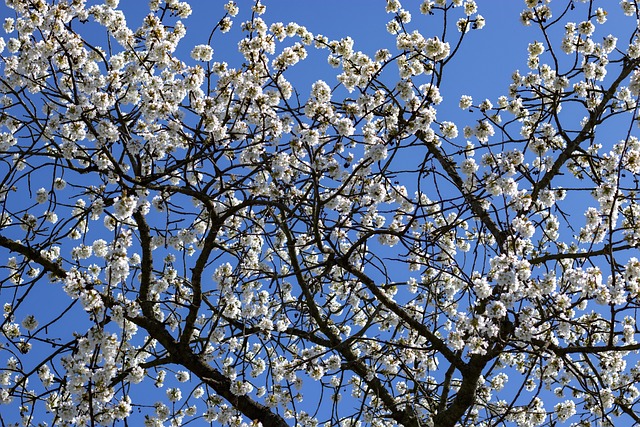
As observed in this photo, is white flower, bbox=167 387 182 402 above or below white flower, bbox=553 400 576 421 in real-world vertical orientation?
above

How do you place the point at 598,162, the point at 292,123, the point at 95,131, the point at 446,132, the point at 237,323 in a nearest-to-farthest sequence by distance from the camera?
the point at 95,131 → the point at 292,123 → the point at 237,323 → the point at 446,132 → the point at 598,162

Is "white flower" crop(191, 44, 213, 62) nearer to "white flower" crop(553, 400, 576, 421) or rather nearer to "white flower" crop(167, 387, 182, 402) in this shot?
"white flower" crop(167, 387, 182, 402)

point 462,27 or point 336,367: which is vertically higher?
point 462,27

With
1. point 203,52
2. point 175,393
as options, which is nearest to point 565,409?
point 175,393

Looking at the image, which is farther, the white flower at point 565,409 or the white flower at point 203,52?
the white flower at point 565,409

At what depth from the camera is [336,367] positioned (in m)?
6.56

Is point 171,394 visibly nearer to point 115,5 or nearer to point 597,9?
point 115,5

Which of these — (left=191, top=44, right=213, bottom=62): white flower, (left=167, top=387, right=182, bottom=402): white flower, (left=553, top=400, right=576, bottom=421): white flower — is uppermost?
(left=191, top=44, right=213, bottom=62): white flower

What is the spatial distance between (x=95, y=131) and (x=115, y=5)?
4.57 ft

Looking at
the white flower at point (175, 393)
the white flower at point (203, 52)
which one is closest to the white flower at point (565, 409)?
the white flower at point (175, 393)

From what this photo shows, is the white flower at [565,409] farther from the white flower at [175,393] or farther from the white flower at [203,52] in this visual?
the white flower at [203,52]

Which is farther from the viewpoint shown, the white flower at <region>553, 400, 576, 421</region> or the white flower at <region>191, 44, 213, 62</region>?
the white flower at <region>553, 400, 576, 421</region>

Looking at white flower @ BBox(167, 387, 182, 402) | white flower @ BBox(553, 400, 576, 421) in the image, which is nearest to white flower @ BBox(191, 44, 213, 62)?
white flower @ BBox(167, 387, 182, 402)

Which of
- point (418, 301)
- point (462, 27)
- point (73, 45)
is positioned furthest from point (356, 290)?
point (73, 45)
